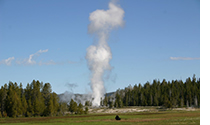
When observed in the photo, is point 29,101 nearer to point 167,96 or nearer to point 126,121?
point 126,121

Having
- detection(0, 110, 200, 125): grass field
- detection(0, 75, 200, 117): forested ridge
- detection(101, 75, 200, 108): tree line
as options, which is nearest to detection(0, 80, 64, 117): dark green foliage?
detection(0, 75, 200, 117): forested ridge

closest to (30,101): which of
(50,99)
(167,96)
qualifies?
(50,99)

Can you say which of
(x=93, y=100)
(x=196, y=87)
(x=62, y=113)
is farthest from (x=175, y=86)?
(x=62, y=113)

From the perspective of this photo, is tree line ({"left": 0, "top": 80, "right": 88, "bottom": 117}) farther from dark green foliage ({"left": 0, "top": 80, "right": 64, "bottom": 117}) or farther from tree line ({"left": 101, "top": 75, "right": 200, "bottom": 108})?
tree line ({"left": 101, "top": 75, "right": 200, "bottom": 108})

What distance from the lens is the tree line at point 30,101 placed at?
354ft

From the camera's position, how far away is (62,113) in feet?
385

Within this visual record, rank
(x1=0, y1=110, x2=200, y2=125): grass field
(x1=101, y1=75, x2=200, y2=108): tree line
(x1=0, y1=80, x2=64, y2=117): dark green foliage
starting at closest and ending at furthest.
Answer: (x1=0, y1=110, x2=200, y2=125): grass field
(x1=0, y1=80, x2=64, y2=117): dark green foliage
(x1=101, y1=75, x2=200, y2=108): tree line

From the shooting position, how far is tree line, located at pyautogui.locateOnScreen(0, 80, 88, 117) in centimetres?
10788

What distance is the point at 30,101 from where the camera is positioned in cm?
11388

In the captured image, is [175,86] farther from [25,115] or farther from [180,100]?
[25,115]

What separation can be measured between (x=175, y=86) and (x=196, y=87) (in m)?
19.6

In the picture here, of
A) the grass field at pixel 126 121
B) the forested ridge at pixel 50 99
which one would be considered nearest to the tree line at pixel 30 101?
the forested ridge at pixel 50 99

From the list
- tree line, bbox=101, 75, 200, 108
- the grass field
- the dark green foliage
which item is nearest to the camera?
the grass field
